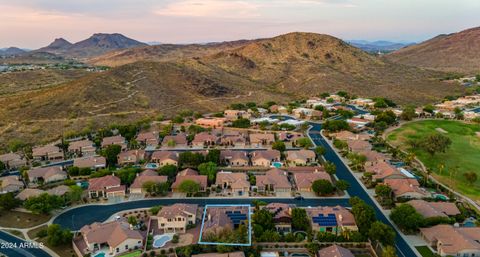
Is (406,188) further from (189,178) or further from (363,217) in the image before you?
(189,178)

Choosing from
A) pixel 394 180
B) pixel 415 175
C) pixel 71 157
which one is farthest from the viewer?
pixel 71 157

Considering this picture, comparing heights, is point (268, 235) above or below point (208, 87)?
below

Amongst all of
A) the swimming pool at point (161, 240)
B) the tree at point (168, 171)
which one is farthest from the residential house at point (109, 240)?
the tree at point (168, 171)

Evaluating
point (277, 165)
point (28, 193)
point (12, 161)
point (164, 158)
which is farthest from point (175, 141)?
point (28, 193)

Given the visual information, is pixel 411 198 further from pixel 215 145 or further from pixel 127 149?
pixel 127 149

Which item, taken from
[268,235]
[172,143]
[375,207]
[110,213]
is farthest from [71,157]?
[375,207]

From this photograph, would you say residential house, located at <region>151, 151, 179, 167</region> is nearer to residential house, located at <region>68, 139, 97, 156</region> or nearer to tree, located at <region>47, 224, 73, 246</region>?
residential house, located at <region>68, 139, 97, 156</region>
